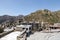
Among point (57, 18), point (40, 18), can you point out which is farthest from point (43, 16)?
point (57, 18)

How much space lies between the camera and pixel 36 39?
16.0 m

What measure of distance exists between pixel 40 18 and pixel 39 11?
24.8ft

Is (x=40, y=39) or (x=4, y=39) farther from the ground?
(x=4, y=39)

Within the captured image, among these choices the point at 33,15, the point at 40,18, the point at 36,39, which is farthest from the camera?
the point at 33,15

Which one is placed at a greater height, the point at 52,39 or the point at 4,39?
the point at 4,39

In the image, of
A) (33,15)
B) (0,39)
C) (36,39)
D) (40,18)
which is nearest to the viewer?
(0,39)

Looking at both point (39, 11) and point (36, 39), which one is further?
point (39, 11)

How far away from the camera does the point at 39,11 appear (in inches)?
3462

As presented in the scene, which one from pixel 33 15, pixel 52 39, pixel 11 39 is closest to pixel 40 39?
pixel 52 39

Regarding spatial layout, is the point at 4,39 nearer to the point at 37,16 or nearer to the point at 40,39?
the point at 40,39

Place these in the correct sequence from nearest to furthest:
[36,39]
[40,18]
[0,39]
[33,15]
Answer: [0,39] < [36,39] < [40,18] < [33,15]

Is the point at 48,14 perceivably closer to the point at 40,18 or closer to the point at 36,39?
the point at 40,18

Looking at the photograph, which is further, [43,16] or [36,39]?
[43,16]

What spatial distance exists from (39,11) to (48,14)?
21.8 feet
